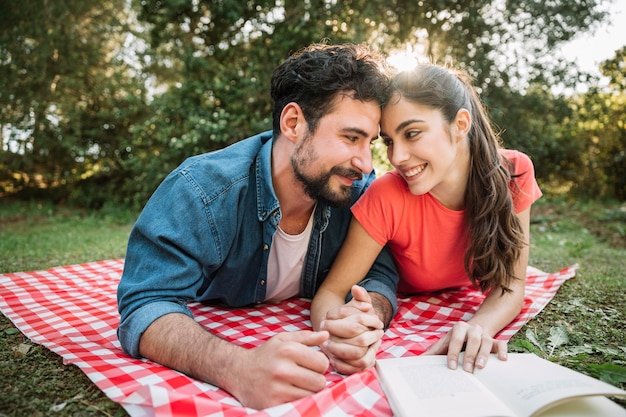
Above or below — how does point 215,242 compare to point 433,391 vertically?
above

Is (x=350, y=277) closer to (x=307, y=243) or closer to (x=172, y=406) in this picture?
(x=307, y=243)

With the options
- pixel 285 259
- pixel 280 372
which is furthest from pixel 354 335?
pixel 285 259

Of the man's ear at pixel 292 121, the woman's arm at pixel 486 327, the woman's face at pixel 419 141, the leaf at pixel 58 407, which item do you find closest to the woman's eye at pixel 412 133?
the woman's face at pixel 419 141

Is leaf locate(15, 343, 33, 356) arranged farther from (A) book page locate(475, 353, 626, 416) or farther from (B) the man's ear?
(A) book page locate(475, 353, 626, 416)

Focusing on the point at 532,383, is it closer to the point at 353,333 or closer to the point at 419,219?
the point at 353,333

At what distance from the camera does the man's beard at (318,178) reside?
232 centimetres

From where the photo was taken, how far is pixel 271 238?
7.80 feet

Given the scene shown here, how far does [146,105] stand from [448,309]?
323 inches

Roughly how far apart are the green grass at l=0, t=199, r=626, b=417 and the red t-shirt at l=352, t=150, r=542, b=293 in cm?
60

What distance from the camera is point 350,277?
2.46 meters

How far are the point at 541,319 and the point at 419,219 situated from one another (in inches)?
34.5

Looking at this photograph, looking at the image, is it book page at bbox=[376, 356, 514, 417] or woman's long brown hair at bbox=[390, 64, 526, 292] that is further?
woman's long brown hair at bbox=[390, 64, 526, 292]

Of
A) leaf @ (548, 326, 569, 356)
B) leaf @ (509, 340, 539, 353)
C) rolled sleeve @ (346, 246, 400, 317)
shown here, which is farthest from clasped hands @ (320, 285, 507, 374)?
rolled sleeve @ (346, 246, 400, 317)

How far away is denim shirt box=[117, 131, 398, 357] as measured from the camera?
1873 millimetres
